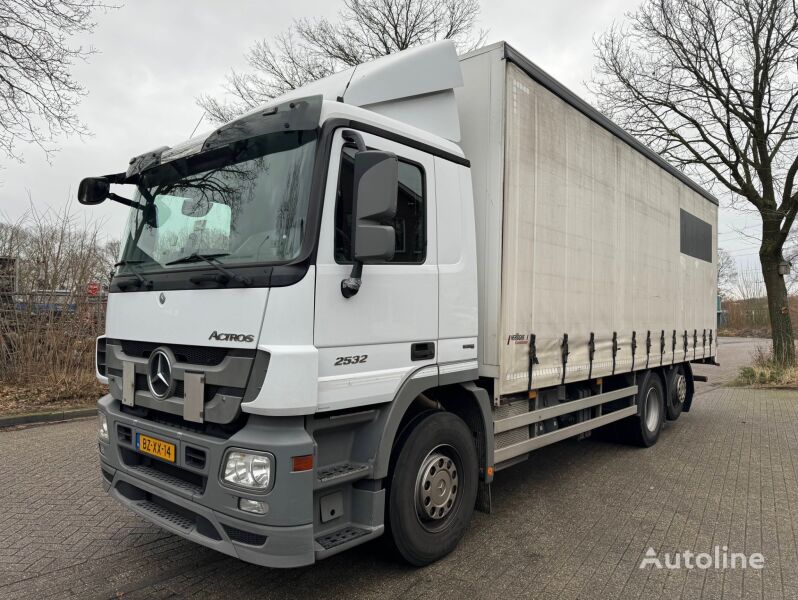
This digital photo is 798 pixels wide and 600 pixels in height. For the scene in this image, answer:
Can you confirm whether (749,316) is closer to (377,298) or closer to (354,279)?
(377,298)

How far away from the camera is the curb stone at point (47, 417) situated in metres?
7.39

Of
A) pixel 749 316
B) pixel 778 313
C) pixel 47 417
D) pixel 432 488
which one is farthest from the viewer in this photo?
pixel 749 316

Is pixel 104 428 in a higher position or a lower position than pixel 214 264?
lower

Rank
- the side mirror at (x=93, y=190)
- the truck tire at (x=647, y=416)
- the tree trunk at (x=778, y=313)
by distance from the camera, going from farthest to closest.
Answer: the tree trunk at (x=778, y=313)
the truck tire at (x=647, y=416)
the side mirror at (x=93, y=190)

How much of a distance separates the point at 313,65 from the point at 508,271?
13.9 m

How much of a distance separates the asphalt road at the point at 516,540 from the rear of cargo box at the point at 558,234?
109 cm

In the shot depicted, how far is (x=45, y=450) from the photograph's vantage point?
20.3 feet

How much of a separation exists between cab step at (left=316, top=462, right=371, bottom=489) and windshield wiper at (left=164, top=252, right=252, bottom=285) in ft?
3.42

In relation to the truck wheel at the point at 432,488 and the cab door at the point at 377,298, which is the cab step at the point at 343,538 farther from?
the cab door at the point at 377,298

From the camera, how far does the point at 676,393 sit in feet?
25.7

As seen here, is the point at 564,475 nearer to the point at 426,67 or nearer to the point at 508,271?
the point at 508,271

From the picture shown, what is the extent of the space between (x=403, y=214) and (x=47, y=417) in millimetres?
7136
